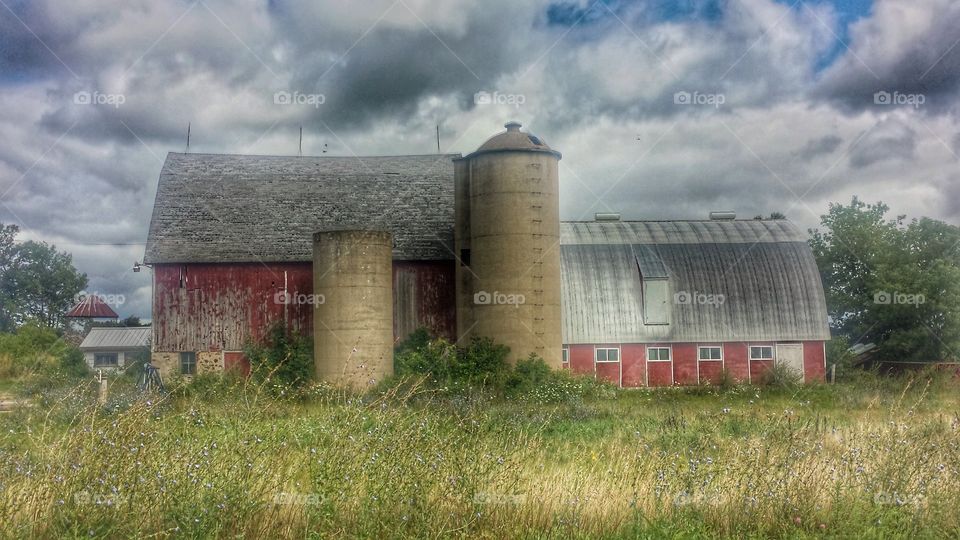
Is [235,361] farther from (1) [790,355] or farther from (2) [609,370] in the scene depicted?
(1) [790,355]

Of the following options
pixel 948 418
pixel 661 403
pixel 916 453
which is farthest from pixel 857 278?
pixel 916 453

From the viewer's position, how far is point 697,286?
31766 mm

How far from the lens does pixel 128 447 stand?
7246 mm

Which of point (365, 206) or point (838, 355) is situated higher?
point (365, 206)

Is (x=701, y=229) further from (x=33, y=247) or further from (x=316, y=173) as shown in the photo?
(x=33, y=247)

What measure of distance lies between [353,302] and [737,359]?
15.2m

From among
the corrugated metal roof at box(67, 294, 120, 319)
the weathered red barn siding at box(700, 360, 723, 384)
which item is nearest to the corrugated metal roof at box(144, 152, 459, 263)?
the weathered red barn siding at box(700, 360, 723, 384)

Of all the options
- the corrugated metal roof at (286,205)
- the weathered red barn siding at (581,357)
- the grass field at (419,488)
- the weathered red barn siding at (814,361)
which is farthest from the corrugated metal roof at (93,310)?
the grass field at (419,488)

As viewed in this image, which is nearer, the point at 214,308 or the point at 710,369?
the point at 214,308

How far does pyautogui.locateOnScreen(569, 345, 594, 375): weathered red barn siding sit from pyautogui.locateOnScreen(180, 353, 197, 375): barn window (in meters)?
13.2

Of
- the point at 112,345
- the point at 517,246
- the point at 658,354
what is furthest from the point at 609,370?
the point at 112,345

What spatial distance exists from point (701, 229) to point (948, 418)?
2005 cm

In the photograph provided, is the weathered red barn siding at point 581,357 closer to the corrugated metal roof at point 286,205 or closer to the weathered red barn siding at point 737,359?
the weathered red barn siding at point 737,359

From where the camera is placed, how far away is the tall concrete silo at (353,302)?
931 inches
